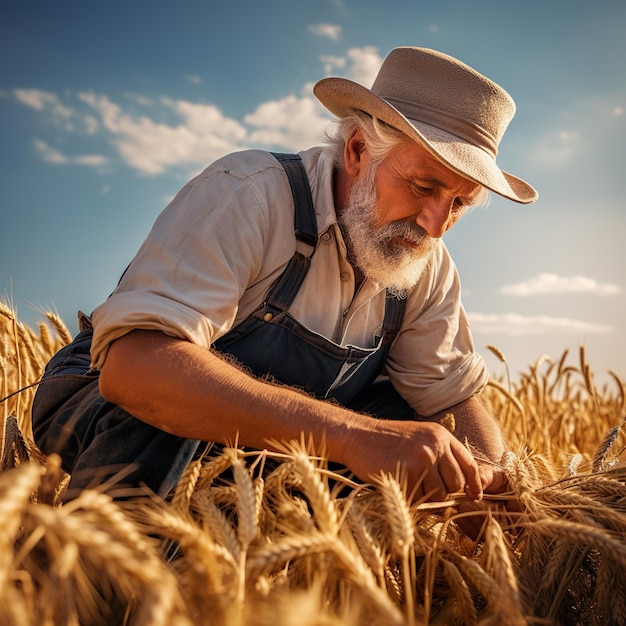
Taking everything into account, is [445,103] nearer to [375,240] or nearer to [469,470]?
[375,240]

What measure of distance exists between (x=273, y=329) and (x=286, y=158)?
688mm

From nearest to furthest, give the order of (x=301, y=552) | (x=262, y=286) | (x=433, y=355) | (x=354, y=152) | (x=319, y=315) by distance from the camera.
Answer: (x=301, y=552) → (x=262, y=286) → (x=319, y=315) → (x=354, y=152) → (x=433, y=355)

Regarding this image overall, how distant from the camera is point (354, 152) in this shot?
2600mm

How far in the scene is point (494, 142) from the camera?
2553 mm

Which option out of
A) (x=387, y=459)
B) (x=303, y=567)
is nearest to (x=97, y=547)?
(x=303, y=567)

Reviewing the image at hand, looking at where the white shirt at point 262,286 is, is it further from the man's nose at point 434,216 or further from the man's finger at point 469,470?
the man's finger at point 469,470

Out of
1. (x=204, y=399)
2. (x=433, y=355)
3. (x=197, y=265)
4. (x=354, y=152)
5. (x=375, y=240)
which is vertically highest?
(x=354, y=152)

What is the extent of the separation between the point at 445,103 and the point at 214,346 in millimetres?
1250

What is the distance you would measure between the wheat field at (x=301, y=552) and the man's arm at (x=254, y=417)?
0.08 meters

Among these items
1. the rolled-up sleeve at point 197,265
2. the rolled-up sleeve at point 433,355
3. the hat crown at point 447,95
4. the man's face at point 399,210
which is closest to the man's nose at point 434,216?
the man's face at point 399,210

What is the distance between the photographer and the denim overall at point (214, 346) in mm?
1971

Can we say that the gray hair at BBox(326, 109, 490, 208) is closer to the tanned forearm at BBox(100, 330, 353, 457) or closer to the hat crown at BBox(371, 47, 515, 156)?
the hat crown at BBox(371, 47, 515, 156)

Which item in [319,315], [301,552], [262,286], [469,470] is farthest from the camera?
[319,315]

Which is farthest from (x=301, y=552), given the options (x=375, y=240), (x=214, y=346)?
(x=375, y=240)
